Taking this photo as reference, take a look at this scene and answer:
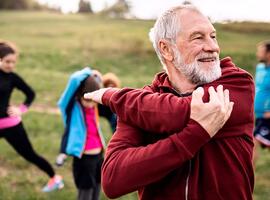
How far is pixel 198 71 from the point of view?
2023 mm

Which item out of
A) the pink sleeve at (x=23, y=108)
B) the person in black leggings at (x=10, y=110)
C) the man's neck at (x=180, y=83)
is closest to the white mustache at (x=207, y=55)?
the man's neck at (x=180, y=83)

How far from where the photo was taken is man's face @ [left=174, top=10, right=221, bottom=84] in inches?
79.8

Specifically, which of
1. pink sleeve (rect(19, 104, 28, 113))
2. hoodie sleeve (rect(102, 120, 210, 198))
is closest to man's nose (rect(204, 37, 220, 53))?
hoodie sleeve (rect(102, 120, 210, 198))

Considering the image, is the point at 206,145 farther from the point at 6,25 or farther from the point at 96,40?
the point at 6,25

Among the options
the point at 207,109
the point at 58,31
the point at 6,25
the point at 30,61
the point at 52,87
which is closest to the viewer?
the point at 207,109

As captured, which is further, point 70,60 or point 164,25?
point 70,60

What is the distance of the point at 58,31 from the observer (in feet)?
113

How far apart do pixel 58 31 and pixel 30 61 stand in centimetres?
1316

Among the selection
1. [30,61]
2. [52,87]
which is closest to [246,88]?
[52,87]

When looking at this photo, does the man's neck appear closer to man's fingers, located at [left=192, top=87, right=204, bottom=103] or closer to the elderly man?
the elderly man

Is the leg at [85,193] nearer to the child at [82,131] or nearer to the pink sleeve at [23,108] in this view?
the child at [82,131]

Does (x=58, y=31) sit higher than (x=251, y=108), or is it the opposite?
(x=251, y=108)

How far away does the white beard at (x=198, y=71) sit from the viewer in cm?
202

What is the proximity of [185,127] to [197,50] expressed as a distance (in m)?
0.37
